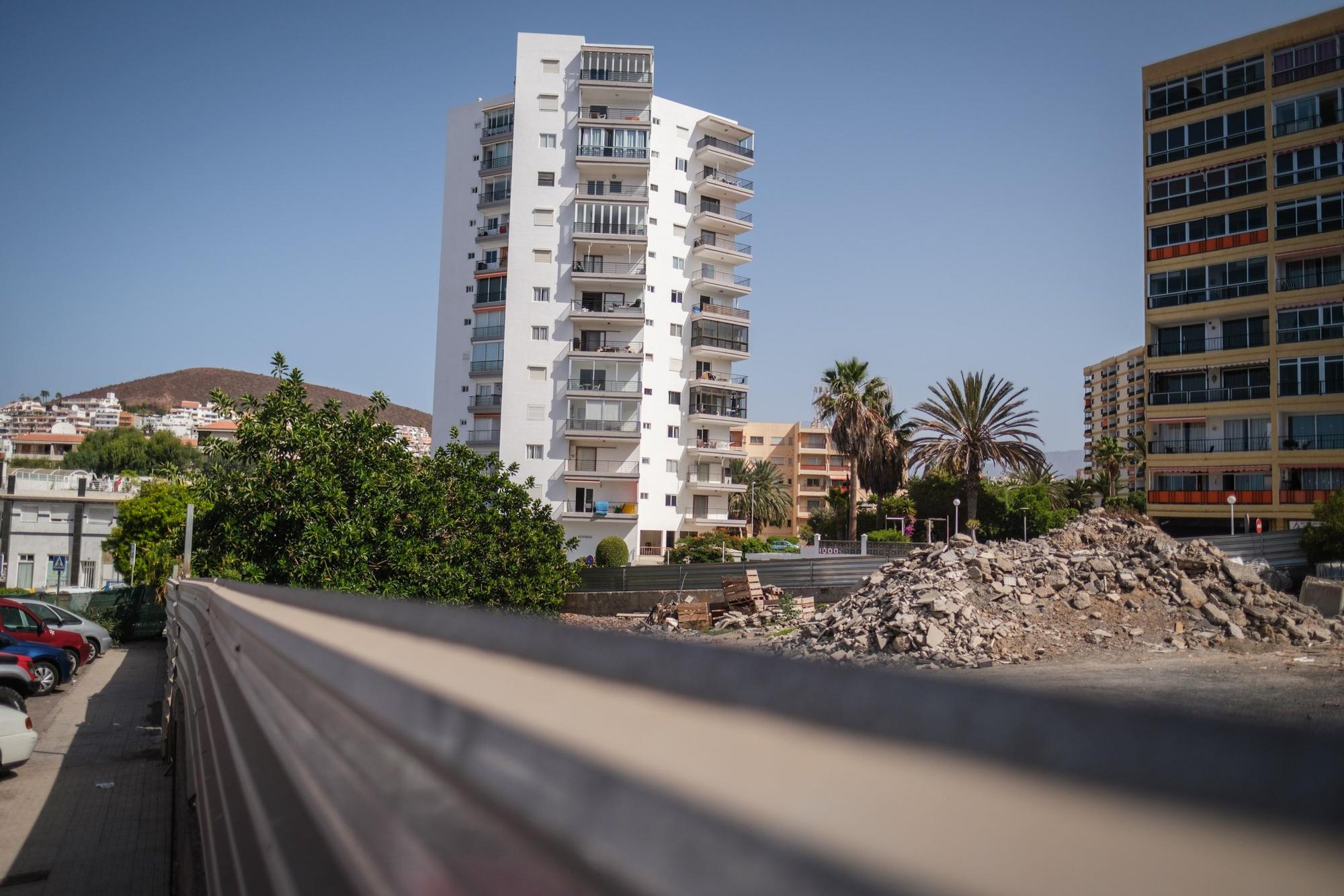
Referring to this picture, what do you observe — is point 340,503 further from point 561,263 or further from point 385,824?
point 561,263

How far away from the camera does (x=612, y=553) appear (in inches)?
1873

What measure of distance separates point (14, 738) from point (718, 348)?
47.4 m

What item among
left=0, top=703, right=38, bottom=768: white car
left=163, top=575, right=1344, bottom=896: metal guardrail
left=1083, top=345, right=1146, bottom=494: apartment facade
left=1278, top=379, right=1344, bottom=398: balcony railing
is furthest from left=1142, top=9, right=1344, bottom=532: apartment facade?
left=1083, top=345, right=1146, bottom=494: apartment facade

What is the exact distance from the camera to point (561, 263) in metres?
54.3

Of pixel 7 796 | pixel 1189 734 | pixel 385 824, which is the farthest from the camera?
pixel 7 796

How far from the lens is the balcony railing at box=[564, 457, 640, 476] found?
52844mm

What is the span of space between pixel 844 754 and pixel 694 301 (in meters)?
57.3

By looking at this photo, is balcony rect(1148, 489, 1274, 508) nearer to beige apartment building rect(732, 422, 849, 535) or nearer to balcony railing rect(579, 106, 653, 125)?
balcony railing rect(579, 106, 653, 125)

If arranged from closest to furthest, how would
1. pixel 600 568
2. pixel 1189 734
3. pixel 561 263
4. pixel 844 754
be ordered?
pixel 1189 734 → pixel 844 754 → pixel 600 568 → pixel 561 263

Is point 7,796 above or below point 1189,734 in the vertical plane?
below

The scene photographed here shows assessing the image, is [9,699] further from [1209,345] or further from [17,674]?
[1209,345]

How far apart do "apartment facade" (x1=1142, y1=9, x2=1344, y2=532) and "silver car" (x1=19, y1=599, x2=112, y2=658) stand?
42.2 m

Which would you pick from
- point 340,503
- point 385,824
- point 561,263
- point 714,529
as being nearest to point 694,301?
point 561,263

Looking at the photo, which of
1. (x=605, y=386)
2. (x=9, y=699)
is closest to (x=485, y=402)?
(x=605, y=386)
